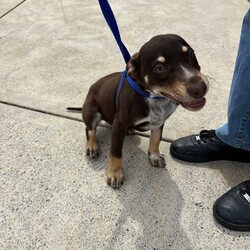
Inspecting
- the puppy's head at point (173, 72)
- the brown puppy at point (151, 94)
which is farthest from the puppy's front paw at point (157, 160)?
the puppy's head at point (173, 72)

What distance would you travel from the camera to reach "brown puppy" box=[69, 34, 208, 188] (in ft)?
7.16

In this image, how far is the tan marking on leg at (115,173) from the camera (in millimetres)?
2779

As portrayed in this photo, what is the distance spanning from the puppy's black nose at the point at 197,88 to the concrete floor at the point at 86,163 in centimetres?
97

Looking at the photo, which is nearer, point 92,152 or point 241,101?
point 241,101

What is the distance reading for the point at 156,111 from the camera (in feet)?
8.53

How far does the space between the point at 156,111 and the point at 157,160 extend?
21.2 inches

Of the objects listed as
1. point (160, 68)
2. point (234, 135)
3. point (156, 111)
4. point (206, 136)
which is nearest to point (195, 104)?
point (160, 68)

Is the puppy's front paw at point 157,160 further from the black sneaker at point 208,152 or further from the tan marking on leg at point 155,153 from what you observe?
the black sneaker at point 208,152

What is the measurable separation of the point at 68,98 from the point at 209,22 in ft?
8.93

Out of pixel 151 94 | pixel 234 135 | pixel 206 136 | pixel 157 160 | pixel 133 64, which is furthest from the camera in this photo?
pixel 206 136

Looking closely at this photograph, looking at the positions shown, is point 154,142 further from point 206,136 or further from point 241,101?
point 241,101

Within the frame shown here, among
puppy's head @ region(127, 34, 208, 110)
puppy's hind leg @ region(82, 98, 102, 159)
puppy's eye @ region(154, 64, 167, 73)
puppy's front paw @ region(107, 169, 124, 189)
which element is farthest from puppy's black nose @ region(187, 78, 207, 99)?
puppy's hind leg @ region(82, 98, 102, 159)

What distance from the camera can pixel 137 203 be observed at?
2691mm

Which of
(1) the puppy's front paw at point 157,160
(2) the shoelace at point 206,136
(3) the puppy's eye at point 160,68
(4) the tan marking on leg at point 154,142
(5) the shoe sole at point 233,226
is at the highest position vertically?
(3) the puppy's eye at point 160,68
